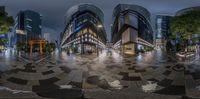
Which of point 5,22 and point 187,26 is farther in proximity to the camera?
point 187,26

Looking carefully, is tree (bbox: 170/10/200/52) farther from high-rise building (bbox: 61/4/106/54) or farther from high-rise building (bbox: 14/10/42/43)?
high-rise building (bbox: 14/10/42/43)

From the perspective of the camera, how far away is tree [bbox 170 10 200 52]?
450 cm

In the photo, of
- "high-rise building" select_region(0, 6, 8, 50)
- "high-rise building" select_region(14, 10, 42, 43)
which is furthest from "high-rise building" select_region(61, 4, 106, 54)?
"high-rise building" select_region(0, 6, 8, 50)

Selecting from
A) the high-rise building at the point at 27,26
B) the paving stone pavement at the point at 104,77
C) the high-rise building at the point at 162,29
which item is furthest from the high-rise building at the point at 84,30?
the high-rise building at the point at 162,29

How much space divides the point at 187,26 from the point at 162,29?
5.99ft

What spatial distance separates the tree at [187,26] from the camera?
4.50 meters

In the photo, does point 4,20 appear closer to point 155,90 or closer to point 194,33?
point 155,90

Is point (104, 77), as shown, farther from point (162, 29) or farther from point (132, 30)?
point (162, 29)

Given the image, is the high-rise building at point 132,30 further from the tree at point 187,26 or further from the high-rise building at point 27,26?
the high-rise building at point 27,26

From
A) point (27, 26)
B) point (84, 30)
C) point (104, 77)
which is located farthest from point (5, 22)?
point (104, 77)

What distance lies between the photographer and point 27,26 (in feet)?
13.1

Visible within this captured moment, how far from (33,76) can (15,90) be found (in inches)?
17.9

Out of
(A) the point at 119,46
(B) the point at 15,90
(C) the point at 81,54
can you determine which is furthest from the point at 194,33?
(B) the point at 15,90

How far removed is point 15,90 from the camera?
3.83 meters
